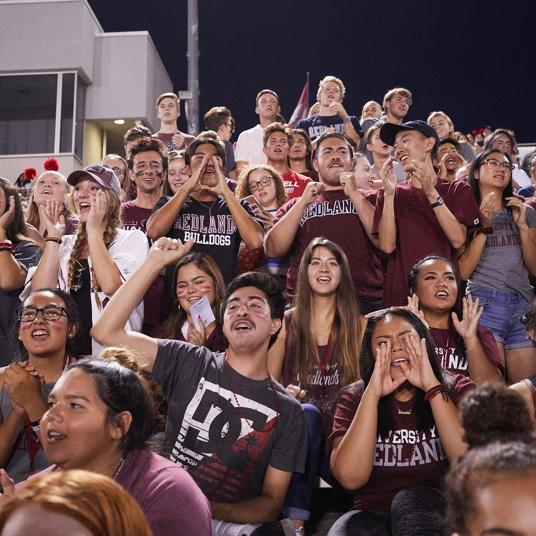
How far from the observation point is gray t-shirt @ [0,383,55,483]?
367 cm

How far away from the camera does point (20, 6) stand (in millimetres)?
17688

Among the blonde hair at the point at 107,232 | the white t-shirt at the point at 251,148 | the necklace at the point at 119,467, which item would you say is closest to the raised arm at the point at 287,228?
the blonde hair at the point at 107,232

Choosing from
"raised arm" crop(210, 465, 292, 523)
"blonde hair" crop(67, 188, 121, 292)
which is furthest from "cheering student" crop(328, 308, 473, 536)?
"blonde hair" crop(67, 188, 121, 292)

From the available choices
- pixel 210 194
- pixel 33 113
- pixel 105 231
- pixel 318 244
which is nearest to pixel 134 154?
pixel 210 194

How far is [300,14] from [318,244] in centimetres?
3496

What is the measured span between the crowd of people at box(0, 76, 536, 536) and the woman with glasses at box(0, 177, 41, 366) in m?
0.01

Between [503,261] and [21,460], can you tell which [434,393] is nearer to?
[21,460]

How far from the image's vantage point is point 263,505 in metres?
3.34

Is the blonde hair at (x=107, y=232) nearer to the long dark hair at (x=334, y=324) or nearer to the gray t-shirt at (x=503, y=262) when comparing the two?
the long dark hair at (x=334, y=324)

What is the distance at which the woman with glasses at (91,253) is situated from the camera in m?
4.53

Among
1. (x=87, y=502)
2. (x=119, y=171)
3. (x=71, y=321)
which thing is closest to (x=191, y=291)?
(x=71, y=321)

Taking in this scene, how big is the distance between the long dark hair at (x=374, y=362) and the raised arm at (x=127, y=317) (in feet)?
3.22

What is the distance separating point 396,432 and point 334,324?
1.14 m

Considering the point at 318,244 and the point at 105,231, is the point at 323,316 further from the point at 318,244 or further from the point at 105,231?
the point at 105,231
